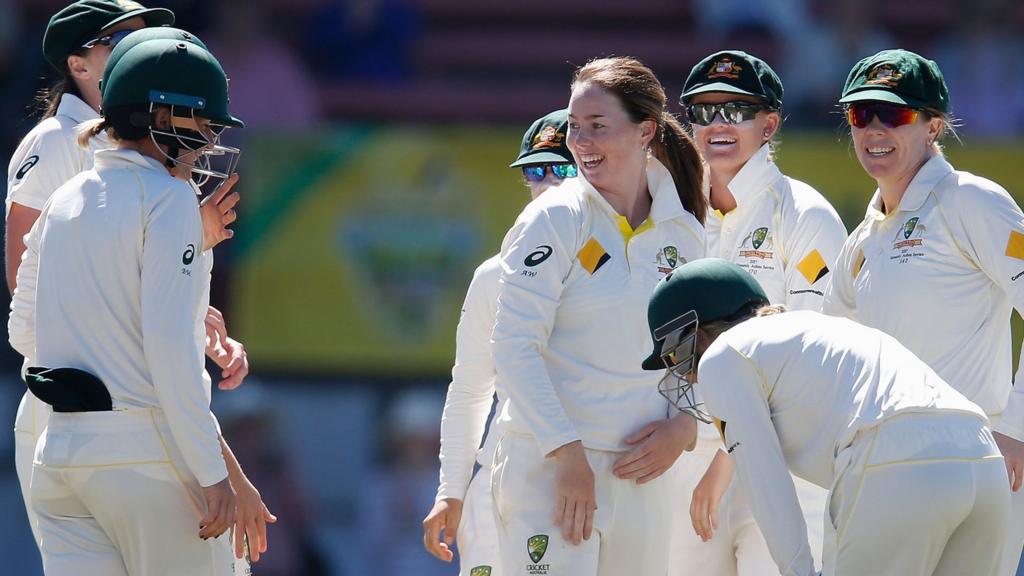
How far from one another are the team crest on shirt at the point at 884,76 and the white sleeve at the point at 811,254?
0.42m

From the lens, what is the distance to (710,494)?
404 cm

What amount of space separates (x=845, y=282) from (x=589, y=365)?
84 centimetres

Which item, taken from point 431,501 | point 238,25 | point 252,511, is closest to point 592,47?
point 238,25

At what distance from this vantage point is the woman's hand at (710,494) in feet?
13.3

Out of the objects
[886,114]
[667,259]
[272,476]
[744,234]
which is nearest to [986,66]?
[272,476]

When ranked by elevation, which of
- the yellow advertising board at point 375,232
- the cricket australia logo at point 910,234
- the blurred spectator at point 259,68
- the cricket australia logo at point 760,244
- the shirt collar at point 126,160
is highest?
the shirt collar at point 126,160

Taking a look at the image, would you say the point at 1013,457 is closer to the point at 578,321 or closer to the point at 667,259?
the point at 667,259

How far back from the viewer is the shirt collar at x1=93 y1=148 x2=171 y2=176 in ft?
11.0

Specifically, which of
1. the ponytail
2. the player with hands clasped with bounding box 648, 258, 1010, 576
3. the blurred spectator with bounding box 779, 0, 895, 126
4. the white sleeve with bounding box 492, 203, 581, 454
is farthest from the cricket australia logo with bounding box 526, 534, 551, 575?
the blurred spectator with bounding box 779, 0, 895, 126

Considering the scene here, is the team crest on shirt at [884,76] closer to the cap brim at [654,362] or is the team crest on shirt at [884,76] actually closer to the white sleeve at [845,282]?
the white sleeve at [845,282]

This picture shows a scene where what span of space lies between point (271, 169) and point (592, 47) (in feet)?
7.48

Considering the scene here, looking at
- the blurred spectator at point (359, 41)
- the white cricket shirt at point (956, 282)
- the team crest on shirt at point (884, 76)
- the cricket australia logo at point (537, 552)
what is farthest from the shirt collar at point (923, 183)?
the blurred spectator at point (359, 41)

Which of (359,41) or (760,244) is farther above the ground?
(760,244)

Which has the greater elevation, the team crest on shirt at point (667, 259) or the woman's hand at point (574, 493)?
the team crest on shirt at point (667, 259)
